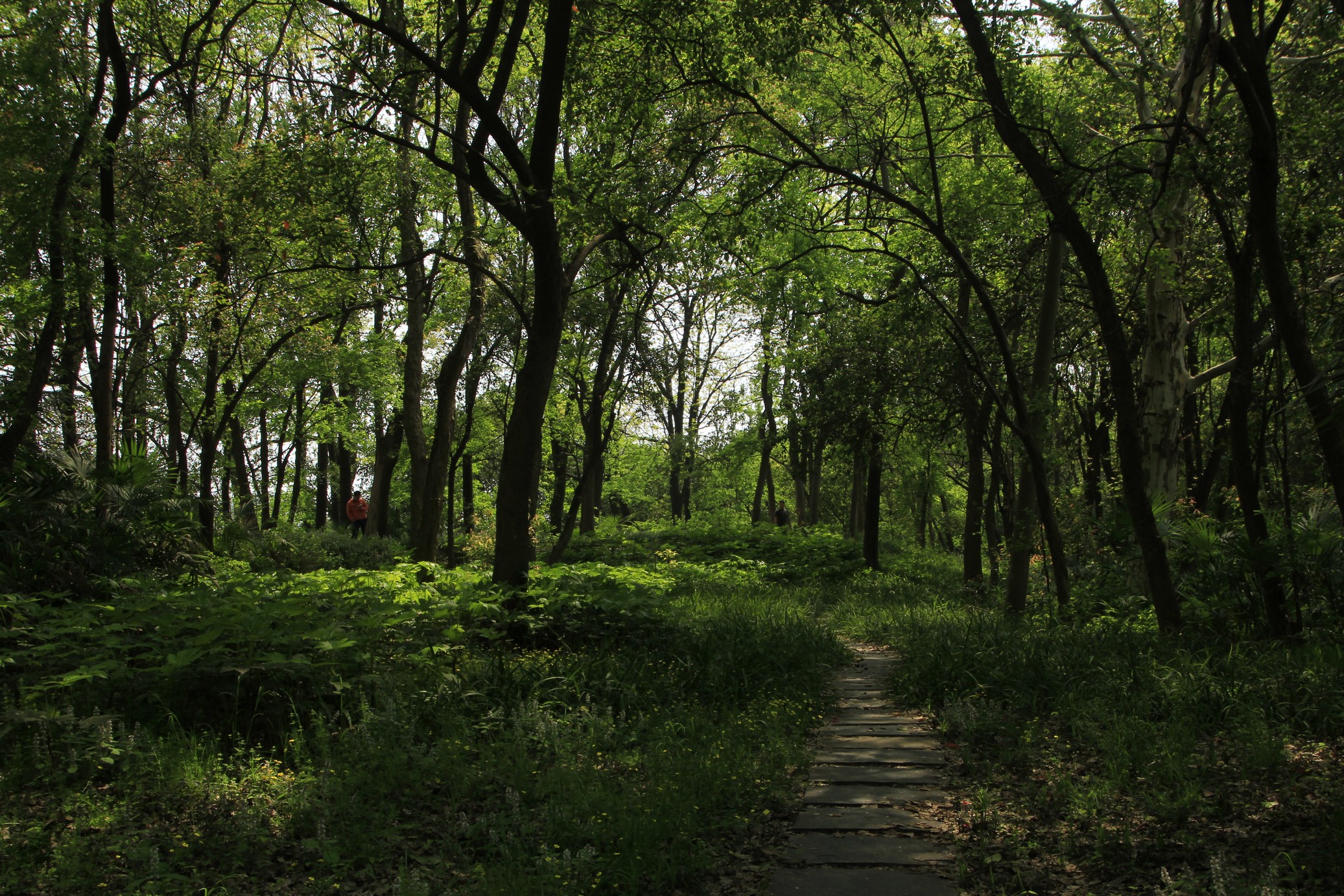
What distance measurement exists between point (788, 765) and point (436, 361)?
22010 mm

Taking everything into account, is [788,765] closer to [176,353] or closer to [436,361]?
[176,353]

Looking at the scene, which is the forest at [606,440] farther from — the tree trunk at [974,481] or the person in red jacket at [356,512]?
the person in red jacket at [356,512]

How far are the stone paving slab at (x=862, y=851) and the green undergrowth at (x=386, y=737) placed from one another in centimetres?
38

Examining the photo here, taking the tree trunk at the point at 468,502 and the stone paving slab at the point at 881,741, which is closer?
the stone paving slab at the point at 881,741

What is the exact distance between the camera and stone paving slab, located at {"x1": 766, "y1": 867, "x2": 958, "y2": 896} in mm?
3588

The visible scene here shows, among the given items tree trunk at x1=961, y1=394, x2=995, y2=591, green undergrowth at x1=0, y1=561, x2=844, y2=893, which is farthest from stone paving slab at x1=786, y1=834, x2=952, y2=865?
tree trunk at x1=961, y1=394, x2=995, y2=591

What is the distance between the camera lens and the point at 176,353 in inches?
624

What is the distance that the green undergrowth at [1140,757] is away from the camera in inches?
146

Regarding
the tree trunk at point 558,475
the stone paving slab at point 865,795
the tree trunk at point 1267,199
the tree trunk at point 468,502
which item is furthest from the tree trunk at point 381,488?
the tree trunk at point 1267,199

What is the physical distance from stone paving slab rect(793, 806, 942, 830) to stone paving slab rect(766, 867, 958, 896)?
0.51 meters

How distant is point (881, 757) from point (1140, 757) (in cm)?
153

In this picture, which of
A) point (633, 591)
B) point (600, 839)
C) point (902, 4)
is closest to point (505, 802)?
point (600, 839)

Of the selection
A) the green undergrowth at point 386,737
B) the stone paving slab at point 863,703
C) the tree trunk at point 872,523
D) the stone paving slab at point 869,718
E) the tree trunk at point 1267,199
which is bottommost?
the stone paving slab at point 863,703

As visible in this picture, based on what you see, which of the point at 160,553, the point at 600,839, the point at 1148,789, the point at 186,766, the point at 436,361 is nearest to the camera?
the point at 600,839
